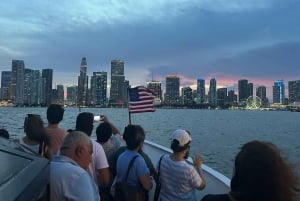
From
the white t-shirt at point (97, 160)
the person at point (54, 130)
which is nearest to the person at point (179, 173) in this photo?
the white t-shirt at point (97, 160)

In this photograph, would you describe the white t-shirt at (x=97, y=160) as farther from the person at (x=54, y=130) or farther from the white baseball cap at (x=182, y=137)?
the white baseball cap at (x=182, y=137)

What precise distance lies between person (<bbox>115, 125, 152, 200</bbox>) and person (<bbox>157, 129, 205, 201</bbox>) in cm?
20

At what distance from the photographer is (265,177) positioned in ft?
7.09

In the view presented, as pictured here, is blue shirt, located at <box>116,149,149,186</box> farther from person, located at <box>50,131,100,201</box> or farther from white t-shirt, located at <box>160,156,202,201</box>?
person, located at <box>50,131,100,201</box>

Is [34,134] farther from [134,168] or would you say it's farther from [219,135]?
[219,135]

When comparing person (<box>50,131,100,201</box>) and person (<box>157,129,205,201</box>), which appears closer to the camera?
person (<box>50,131,100,201</box>)

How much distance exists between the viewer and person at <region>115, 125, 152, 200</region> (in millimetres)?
4609

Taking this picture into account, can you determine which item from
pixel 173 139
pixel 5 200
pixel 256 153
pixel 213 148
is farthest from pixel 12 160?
pixel 213 148

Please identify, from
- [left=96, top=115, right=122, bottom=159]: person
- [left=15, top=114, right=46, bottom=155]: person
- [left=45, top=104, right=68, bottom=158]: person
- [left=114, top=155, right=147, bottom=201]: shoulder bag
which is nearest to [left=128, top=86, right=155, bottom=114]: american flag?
[left=96, top=115, right=122, bottom=159]: person

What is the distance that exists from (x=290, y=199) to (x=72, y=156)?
1.66 m

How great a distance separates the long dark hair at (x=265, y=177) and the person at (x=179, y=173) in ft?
6.73

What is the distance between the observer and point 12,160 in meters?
2.29

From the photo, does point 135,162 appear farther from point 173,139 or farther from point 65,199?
point 65,199

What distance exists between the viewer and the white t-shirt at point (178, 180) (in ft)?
14.3
